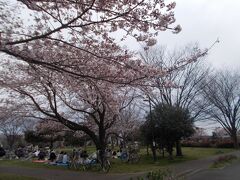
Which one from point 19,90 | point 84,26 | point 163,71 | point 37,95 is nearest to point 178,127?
point 37,95

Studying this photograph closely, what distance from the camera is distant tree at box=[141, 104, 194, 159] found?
2900 cm

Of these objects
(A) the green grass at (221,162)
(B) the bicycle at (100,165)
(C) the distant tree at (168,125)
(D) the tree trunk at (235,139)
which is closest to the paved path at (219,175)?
(A) the green grass at (221,162)

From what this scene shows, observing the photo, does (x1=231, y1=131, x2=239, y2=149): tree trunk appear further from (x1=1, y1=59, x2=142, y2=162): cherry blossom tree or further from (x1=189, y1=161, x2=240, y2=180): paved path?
(x1=189, y1=161, x2=240, y2=180): paved path

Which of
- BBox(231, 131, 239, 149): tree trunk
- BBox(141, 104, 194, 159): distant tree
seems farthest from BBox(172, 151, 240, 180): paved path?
BBox(231, 131, 239, 149): tree trunk

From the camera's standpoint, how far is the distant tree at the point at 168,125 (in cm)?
2900

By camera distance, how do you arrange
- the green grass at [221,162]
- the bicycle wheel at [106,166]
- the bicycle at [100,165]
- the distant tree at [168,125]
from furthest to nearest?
1. the distant tree at [168,125]
2. the bicycle at [100,165]
3. the bicycle wheel at [106,166]
4. the green grass at [221,162]

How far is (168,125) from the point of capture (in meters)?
28.9

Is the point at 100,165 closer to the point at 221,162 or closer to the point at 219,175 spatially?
the point at 221,162

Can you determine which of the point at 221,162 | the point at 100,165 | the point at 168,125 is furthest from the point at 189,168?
the point at 168,125

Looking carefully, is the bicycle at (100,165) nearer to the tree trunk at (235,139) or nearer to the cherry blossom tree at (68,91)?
the cherry blossom tree at (68,91)

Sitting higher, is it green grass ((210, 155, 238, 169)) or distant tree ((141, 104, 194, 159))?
distant tree ((141, 104, 194, 159))

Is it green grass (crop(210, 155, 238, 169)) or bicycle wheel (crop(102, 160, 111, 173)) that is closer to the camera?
green grass (crop(210, 155, 238, 169))

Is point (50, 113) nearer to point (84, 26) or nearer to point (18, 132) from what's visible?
point (84, 26)

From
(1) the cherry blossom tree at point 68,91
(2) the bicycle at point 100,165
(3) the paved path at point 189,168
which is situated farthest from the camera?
(2) the bicycle at point 100,165
